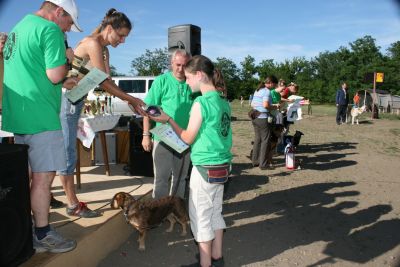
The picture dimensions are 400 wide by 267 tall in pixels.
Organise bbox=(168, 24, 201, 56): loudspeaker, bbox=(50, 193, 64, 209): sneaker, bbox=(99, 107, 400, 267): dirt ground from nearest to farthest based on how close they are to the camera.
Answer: bbox=(99, 107, 400, 267): dirt ground → bbox=(50, 193, 64, 209): sneaker → bbox=(168, 24, 201, 56): loudspeaker

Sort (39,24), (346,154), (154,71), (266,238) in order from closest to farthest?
(39,24) < (266,238) < (346,154) < (154,71)

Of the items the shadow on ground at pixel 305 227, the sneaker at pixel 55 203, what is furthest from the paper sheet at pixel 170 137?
the sneaker at pixel 55 203

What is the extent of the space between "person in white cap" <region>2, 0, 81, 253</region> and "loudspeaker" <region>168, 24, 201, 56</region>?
346cm

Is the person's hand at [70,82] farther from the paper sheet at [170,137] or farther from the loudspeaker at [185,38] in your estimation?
the loudspeaker at [185,38]

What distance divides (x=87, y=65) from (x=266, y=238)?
252 centimetres

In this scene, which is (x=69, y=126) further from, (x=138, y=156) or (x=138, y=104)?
(x=138, y=156)

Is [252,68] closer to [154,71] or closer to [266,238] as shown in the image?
[154,71]

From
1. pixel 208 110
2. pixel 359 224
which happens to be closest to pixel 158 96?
pixel 208 110

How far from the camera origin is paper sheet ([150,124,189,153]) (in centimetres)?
281

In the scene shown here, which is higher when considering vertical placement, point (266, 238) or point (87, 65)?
point (87, 65)

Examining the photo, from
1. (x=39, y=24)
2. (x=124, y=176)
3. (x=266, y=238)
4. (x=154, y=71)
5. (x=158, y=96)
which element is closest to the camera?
(x=39, y=24)

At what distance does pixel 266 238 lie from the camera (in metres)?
3.94

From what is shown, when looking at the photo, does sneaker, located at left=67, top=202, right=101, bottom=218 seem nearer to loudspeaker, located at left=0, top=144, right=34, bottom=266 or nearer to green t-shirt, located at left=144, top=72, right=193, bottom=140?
green t-shirt, located at left=144, top=72, right=193, bottom=140

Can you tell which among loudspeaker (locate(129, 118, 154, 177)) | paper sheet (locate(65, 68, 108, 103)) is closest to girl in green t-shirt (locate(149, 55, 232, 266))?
paper sheet (locate(65, 68, 108, 103))
